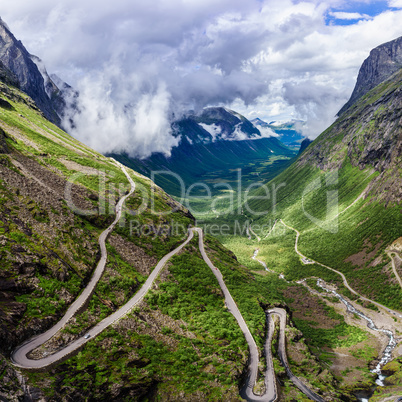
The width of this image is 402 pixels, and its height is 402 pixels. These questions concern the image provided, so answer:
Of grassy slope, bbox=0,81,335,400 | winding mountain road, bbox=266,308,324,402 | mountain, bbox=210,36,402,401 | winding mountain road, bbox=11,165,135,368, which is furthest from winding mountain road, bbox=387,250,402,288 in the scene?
winding mountain road, bbox=11,165,135,368

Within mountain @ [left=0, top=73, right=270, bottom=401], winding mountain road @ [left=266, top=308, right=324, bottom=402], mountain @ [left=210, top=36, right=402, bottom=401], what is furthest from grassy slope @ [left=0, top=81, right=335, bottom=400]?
mountain @ [left=210, top=36, right=402, bottom=401]

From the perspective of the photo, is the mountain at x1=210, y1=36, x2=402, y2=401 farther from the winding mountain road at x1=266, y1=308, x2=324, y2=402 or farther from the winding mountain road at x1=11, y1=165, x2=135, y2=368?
the winding mountain road at x1=11, y1=165, x2=135, y2=368

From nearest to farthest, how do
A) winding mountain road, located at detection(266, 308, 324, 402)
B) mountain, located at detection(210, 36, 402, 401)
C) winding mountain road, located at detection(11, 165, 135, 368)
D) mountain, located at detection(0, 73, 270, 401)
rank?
winding mountain road, located at detection(11, 165, 135, 368), mountain, located at detection(0, 73, 270, 401), winding mountain road, located at detection(266, 308, 324, 402), mountain, located at detection(210, 36, 402, 401)

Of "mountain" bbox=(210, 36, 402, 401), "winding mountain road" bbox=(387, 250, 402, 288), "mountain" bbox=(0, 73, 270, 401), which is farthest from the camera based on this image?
"winding mountain road" bbox=(387, 250, 402, 288)

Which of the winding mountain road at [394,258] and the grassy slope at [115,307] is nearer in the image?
the grassy slope at [115,307]

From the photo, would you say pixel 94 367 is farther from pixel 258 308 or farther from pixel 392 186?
pixel 392 186

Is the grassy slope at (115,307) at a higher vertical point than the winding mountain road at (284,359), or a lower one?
higher

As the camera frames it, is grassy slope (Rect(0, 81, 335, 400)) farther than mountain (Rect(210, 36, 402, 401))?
No

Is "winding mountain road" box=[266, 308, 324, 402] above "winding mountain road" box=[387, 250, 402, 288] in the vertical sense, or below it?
below

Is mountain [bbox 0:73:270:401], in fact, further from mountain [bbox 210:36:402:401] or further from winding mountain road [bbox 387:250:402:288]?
winding mountain road [bbox 387:250:402:288]

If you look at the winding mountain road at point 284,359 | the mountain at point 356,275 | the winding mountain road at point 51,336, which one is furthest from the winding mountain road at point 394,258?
the winding mountain road at point 51,336

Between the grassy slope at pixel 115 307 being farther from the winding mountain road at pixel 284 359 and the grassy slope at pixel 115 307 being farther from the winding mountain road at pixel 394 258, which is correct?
the winding mountain road at pixel 394 258
